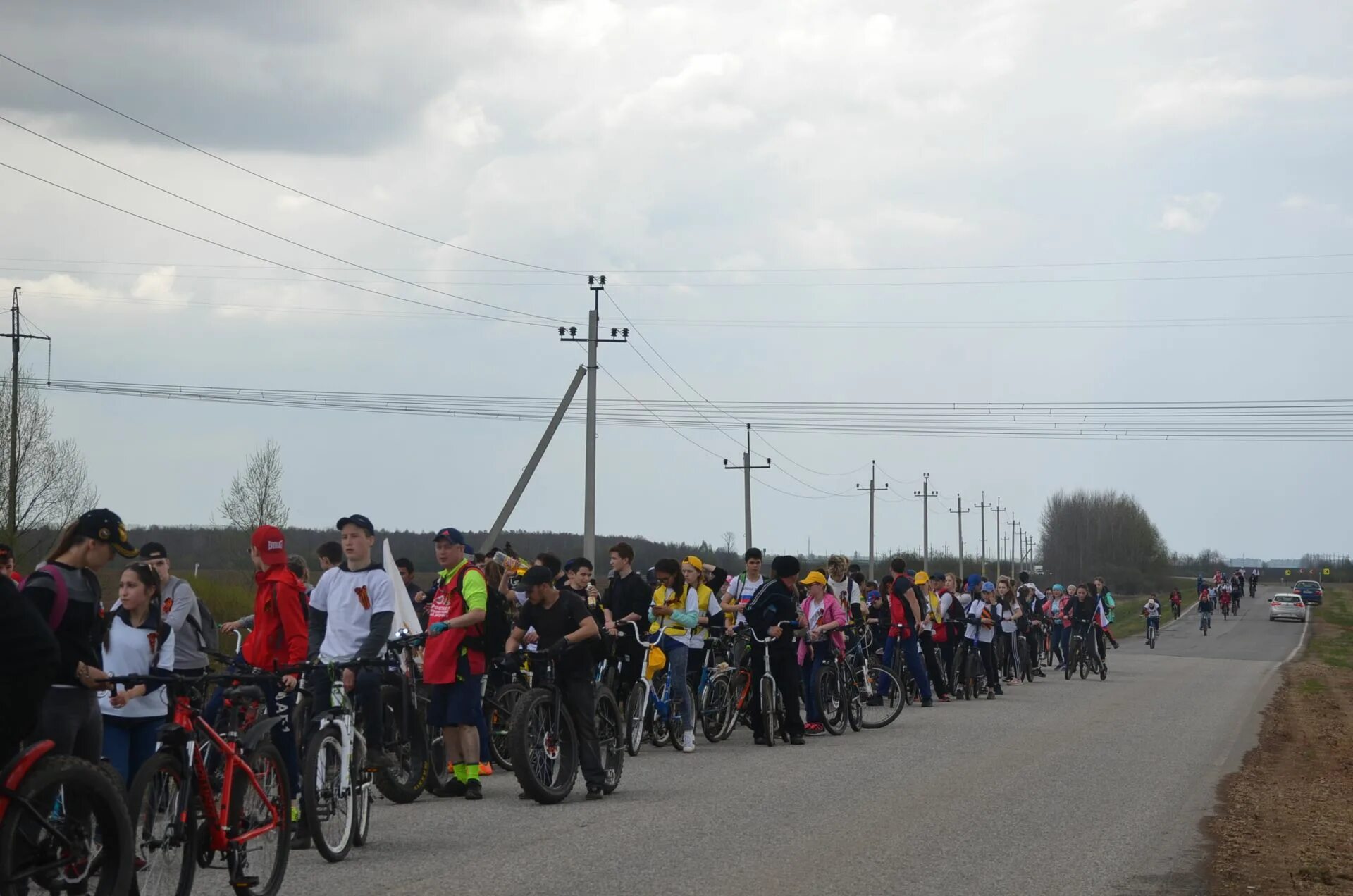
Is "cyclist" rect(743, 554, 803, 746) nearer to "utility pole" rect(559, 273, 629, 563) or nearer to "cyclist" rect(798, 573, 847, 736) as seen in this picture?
"cyclist" rect(798, 573, 847, 736)

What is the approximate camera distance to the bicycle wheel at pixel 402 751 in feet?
34.2

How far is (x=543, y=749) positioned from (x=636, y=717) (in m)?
3.61

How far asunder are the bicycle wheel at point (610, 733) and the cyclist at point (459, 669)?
0.96 meters

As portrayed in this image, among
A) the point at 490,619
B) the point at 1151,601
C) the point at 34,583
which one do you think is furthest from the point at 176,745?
the point at 1151,601

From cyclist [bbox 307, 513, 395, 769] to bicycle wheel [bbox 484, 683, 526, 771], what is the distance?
3.38 m

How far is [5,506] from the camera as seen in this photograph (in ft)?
135

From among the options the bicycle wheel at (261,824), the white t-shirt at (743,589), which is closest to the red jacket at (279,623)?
the bicycle wheel at (261,824)

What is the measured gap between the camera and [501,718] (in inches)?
542

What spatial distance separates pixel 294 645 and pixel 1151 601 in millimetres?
43886

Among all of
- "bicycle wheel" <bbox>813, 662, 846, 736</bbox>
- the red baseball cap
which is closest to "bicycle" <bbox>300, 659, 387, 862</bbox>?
the red baseball cap

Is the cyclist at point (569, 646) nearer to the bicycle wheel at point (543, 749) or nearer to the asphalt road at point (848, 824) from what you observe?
the bicycle wheel at point (543, 749)

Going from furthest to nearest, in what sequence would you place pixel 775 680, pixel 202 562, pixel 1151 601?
1. pixel 202 562
2. pixel 1151 601
3. pixel 775 680

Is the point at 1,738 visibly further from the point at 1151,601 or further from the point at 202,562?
the point at 202,562

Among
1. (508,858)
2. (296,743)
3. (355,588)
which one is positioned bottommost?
(508,858)
